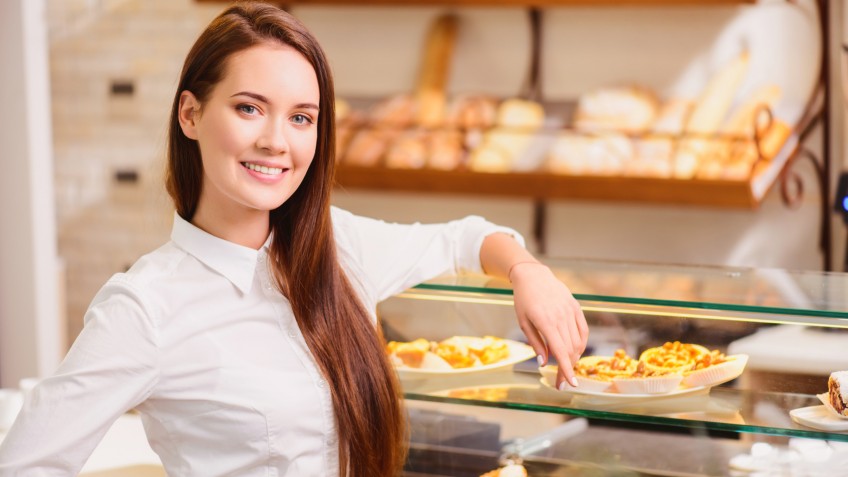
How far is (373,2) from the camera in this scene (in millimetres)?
3514

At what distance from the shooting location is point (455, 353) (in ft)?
5.33

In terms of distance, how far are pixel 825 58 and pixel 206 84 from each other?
2411 mm

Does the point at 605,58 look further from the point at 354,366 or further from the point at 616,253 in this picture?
the point at 354,366

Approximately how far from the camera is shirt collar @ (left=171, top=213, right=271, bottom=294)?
133 cm

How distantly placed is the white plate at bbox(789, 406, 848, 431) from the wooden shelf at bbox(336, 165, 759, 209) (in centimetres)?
153

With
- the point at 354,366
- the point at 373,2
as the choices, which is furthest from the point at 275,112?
the point at 373,2

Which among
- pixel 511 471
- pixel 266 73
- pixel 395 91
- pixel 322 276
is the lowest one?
pixel 511 471

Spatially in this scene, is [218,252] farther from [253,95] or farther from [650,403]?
[650,403]

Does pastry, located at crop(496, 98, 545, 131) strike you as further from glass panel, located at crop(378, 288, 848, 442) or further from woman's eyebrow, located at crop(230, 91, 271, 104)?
woman's eyebrow, located at crop(230, 91, 271, 104)

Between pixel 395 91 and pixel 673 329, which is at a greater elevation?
pixel 395 91

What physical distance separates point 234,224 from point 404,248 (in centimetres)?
32

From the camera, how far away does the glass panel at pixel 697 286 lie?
1402 millimetres

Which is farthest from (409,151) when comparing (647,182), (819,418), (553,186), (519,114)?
(819,418)

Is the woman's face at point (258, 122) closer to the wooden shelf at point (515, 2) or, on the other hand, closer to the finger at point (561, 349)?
the finger at point (561, 349)
